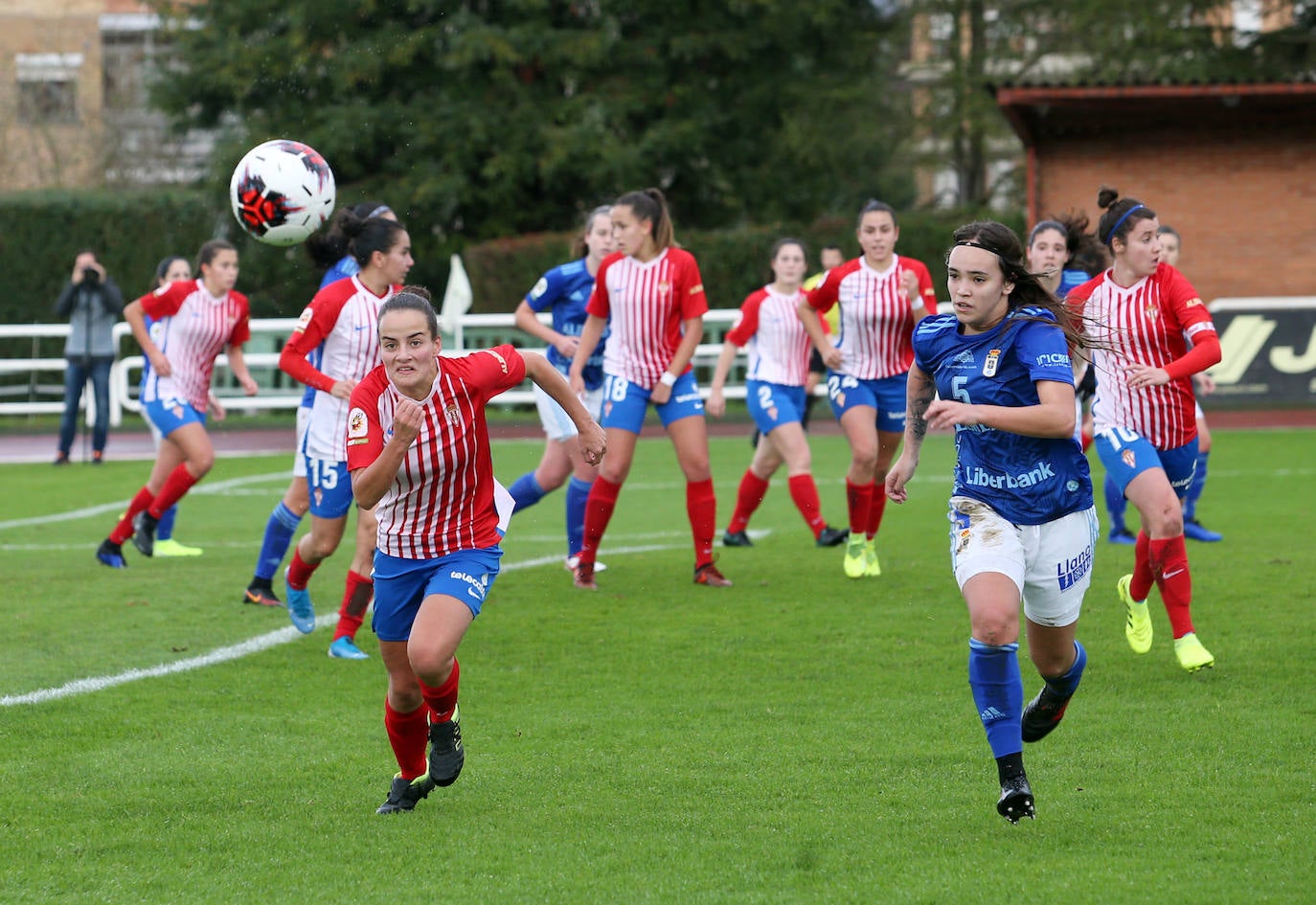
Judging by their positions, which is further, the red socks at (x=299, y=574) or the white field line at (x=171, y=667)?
the red socks at (x=299, y=574)

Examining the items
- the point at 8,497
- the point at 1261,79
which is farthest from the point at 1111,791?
the point at 1261,79

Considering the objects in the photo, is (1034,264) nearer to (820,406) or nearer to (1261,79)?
(820,406)

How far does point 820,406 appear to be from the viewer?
25797 millimetres

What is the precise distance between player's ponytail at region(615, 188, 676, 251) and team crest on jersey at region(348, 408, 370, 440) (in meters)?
4.45

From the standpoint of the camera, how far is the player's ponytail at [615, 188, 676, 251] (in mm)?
9352

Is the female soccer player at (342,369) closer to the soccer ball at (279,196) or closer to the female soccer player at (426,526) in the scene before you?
the soccer ball at (279,196)

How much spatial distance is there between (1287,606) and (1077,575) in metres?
3.92

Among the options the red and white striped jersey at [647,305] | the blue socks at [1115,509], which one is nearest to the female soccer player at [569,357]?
the red and white striped jersey at [647,305]

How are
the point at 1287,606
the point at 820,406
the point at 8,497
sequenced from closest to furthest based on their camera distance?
the point at 1287,606 → the point at 8,497 → the point at 820,406

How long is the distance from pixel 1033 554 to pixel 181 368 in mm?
7382

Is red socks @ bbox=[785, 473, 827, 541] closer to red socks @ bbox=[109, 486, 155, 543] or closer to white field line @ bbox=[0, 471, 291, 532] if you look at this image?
red socks @ bbox=[109, 486, 155, 543]

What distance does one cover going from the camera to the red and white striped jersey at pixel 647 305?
372 inches

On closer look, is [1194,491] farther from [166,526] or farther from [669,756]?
[166,526]

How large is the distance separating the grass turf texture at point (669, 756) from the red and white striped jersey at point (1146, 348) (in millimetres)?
1055
